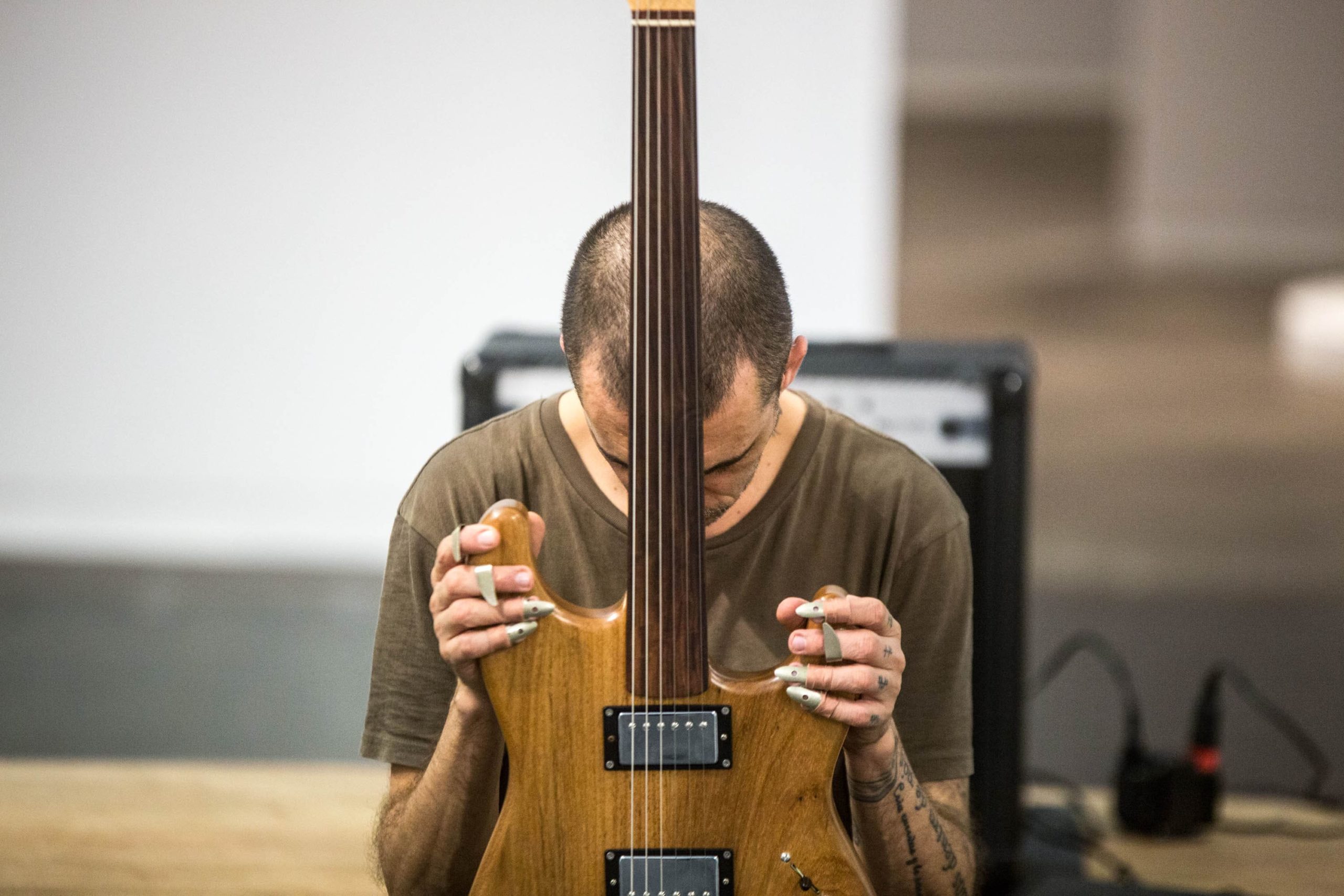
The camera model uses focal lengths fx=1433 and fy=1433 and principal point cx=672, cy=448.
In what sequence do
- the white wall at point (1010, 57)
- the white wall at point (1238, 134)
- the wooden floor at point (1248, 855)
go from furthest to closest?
the white wall at point (1010, 57)
the white wall at point (1238, 134)
the wooden floor at point (1248, 855)

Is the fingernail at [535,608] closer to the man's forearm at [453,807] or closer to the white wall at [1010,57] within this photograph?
the man's forearm at [453,807]

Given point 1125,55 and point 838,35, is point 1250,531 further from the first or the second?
point 1125,55

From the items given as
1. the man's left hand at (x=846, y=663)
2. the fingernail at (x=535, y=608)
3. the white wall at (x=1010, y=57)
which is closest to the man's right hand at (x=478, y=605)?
the fingernail at (x=535, y=608)

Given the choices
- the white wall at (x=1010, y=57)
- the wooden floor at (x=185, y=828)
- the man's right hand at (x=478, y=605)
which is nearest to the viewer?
the man's right hand at (x=478, y=605)

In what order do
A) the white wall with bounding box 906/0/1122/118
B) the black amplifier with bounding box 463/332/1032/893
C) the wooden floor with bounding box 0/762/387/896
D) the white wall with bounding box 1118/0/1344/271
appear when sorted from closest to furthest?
the wooden floor with bounding box 0/762/387/896
the black amplifier with bounding box 463/332/1032/893
the white wall with bounding box 1118/0/1344/271
the white wall with bounding box 906/0/1122/118

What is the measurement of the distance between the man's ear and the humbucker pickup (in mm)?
153

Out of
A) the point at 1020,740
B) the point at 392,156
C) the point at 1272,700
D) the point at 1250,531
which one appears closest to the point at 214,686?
the point at 392,156

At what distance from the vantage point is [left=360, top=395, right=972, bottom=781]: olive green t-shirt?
66 cm

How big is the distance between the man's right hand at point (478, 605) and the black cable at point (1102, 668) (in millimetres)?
853

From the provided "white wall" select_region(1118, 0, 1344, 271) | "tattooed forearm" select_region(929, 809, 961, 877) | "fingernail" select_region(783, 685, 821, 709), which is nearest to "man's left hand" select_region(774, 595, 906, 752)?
"fingernail" select_region(783, 685, 821, 709)

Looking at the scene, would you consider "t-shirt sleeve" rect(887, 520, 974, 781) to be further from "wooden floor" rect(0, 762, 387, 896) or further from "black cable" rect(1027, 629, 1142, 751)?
"black cable" rect(1027, 629, 1142, 751)

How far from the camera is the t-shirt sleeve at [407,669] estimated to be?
0.66 m

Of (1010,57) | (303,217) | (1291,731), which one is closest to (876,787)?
(303,217)

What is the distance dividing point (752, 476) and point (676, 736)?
0.13 meters
